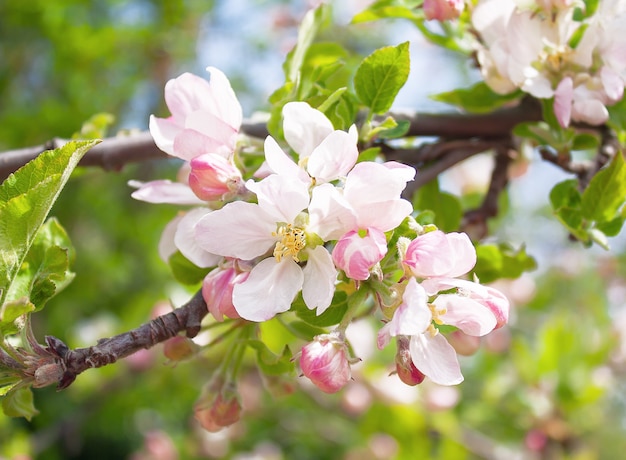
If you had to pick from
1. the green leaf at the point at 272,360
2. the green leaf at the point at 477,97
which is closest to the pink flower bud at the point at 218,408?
the green leaf at the point at 272,360

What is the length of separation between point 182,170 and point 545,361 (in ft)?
4.33

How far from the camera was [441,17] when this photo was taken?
729mm

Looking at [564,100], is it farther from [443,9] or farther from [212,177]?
[212,177]

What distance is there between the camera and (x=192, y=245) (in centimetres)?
62

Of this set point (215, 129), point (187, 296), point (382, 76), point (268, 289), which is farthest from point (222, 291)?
point (187, 296)

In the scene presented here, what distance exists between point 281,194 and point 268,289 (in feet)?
0.26

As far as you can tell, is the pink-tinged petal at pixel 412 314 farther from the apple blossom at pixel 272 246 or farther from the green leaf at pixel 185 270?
the green leaf at pixel 185 270

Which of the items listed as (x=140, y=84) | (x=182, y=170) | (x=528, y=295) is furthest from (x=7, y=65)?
(x=182, y=170)

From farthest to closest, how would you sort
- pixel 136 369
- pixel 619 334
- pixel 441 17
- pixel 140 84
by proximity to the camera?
pixel 140 84
pixel 136 369
pixel 619 334
pixel 441 17

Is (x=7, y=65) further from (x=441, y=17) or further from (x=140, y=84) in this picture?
(x=441, y=17)

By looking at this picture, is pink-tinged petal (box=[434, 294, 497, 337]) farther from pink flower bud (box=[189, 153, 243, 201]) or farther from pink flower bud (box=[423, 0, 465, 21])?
pink flower bud (box=[423, 0, 465, 21])

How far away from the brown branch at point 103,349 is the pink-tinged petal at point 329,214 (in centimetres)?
14

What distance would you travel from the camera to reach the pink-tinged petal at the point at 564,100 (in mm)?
686

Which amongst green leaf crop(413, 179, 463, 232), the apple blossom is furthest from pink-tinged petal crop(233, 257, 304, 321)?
green leaf crop(413, 179, 463, 232)
